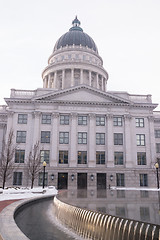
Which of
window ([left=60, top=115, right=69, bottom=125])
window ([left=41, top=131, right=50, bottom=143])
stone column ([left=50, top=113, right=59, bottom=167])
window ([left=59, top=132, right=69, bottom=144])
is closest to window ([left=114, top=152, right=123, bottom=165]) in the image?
window ([left=59, top=132, right=69, bottom=144])

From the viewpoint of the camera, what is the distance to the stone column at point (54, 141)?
42.3 metres

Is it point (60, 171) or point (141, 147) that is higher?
point (141, 147)

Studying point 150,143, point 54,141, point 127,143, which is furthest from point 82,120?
point 150,143

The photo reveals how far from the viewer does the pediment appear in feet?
150

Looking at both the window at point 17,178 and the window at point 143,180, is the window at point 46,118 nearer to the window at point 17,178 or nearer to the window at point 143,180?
the window at point 17,178

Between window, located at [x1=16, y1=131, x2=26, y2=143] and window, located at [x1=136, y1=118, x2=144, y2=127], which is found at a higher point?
window, located at [x1=136, y1=118, x2=144, y2=127]

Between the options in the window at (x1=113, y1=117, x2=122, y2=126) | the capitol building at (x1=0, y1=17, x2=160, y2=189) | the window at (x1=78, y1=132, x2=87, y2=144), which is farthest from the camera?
the window at (x1=113, y1=117, x2=122, y2=126)

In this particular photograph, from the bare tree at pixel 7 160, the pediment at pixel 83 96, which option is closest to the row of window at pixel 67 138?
the bare tree at pixel 7 160

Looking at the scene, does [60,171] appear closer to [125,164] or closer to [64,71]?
[125,164]

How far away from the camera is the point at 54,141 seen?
4341cm

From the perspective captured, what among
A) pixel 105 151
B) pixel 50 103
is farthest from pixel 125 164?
pixel 50 103

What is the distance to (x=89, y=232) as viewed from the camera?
9203mm

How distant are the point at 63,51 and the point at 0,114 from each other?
3326 centimetres

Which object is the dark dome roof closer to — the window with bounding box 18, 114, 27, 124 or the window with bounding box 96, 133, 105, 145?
the window with bounding box 18, 114, 27, 124
